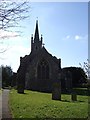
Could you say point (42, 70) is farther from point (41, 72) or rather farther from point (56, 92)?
point (56, 92)

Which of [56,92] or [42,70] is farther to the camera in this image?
[42,70]

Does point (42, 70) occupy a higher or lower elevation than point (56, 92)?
higher

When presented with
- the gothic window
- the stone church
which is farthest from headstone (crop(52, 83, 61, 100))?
Result: the gothic window

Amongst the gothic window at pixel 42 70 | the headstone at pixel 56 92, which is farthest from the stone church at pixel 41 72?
the headstone at pixel 56 92

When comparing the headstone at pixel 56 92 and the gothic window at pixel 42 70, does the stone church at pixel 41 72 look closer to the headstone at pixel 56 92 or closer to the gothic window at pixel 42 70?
the gothic window at pixel 42 70

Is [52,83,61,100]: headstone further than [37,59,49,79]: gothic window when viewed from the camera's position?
No

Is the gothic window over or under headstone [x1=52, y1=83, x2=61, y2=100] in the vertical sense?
over

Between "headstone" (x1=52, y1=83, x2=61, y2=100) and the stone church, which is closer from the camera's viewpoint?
"headstone" (x1=52, y1=83, x2=61, y2=100)

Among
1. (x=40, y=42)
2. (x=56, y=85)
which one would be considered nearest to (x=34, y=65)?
(x=40, y=42)

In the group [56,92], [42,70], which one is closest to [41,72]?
[42,70]

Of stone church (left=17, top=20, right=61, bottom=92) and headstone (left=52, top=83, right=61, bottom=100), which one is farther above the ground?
stone church (left=17, top=20, right=61, bottom=92)

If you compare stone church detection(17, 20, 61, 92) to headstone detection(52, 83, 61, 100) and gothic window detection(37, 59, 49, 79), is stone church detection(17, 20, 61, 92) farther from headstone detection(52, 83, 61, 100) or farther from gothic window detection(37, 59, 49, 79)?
headstone detection(52, 83, 61, 100)

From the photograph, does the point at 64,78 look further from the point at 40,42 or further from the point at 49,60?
the point at 40,42

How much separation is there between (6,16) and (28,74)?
176ft
